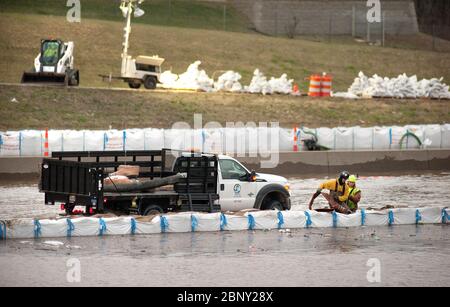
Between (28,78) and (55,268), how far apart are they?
3029 cm

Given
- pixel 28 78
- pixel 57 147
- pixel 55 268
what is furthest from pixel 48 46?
pixel 55 268

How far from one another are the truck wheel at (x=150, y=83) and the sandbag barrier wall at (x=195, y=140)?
13566 mm

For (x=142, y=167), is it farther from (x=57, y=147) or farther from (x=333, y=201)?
(x=57, y=147)

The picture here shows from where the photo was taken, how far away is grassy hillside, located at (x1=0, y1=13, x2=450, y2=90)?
191 ft

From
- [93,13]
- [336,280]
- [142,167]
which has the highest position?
[93,13]

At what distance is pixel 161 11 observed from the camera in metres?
72.1

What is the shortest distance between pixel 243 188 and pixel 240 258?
16.6 ft

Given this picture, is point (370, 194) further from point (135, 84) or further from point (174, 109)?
point (135, 84)

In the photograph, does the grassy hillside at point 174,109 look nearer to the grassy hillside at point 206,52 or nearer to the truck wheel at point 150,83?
the truck wheel at point 150,83

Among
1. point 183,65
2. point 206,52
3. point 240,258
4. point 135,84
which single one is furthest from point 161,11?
point 240,258

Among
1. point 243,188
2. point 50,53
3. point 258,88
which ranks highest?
point 50,53

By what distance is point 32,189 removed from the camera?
32375 mm

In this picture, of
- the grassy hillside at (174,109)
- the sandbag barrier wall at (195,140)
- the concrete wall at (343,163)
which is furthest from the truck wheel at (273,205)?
the grassy hillside at (174,109)

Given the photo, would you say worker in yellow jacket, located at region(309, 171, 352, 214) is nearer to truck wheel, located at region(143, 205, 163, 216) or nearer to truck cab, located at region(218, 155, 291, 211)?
truck cab, located at region(218, 155, 291, 211)
